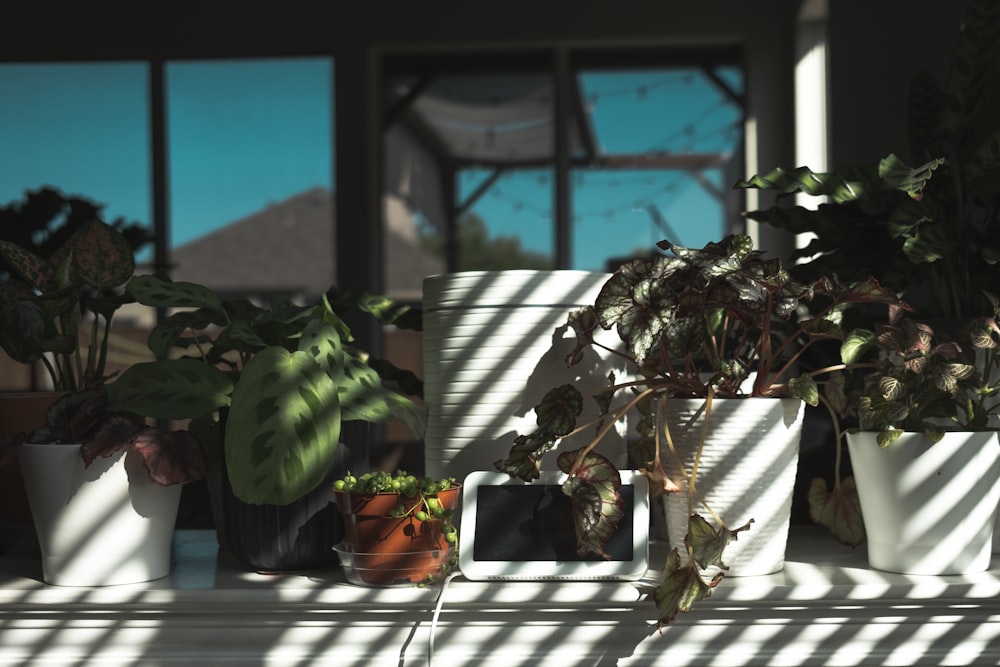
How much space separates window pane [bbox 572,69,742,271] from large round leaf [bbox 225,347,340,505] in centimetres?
445

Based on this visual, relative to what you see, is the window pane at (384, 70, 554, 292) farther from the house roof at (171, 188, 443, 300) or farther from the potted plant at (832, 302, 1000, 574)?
the potted plant at (832, 302, 1000, 574)

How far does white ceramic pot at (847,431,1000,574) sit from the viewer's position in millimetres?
984

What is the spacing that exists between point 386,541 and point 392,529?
0.01 metres

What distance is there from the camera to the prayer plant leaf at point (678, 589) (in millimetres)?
888

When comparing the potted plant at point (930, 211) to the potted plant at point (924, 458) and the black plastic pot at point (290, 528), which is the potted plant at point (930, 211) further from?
the black plastic pot at point (290, 528)

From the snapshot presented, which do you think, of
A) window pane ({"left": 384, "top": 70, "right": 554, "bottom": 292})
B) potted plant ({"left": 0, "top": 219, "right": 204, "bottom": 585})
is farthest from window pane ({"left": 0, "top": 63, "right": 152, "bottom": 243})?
potted plant ({"left": 0, "top": 219, "right": 204, "bottom": 585})

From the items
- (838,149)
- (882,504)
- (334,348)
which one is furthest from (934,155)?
(838,149)

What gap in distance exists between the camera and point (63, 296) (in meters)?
1.10

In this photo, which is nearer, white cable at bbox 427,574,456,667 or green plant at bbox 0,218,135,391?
white cable at bbox 427,574,456,667

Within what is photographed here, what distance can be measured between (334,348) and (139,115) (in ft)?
16.0

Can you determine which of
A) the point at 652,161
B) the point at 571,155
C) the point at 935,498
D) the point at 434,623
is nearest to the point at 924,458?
the point at 935,498

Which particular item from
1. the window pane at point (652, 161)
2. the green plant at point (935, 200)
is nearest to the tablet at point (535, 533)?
the green plant at point (935, 200)

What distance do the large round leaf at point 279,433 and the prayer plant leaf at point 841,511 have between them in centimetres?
57

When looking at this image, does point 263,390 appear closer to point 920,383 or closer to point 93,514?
point 93,514
